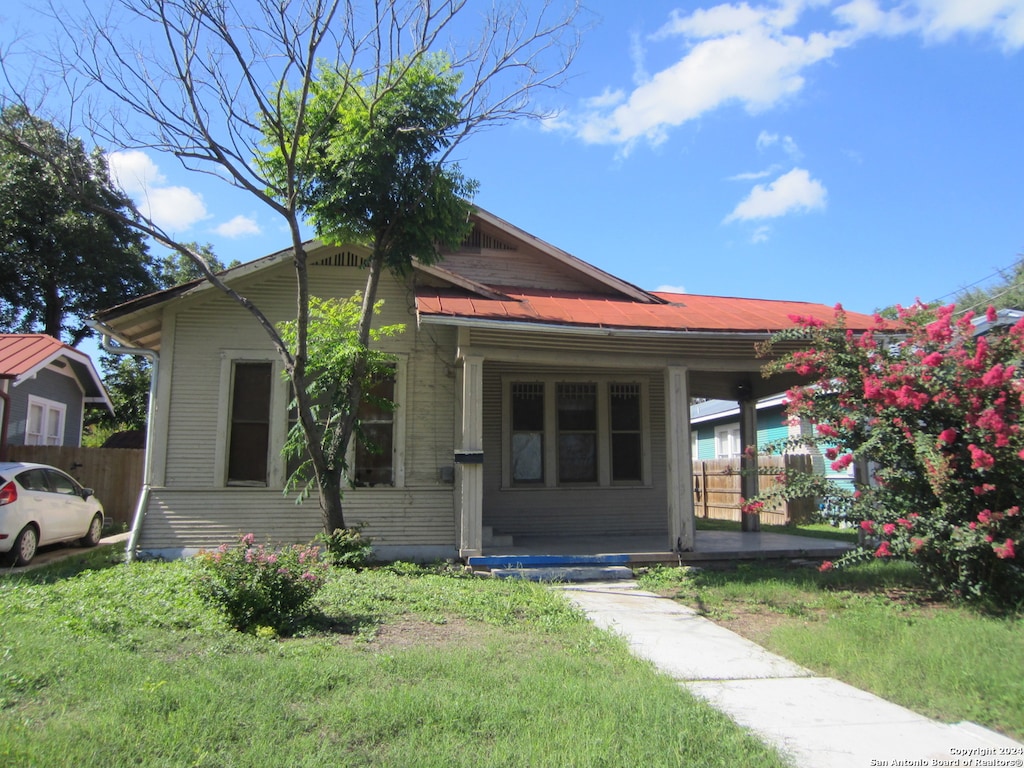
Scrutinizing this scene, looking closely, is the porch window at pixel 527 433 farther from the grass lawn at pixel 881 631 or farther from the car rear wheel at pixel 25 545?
the car rear wheel at pixel 25 545

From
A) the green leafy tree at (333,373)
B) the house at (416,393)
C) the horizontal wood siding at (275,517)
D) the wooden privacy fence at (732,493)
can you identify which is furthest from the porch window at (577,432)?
the wooden privacy fence at (732,493)

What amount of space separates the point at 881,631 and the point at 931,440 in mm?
1778

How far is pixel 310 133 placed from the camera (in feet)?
28.6

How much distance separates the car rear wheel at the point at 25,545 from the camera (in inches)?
375

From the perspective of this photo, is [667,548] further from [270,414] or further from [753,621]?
[270,414]

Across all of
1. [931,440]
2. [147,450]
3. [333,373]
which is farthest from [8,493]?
[931,440]

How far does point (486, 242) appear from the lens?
1201 centimetres

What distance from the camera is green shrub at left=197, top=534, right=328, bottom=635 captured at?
566 cm

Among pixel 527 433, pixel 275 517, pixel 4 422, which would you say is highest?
pixel 4 422

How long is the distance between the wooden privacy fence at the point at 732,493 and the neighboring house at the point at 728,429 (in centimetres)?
83

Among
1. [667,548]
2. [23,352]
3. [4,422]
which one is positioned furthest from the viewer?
[23,352]

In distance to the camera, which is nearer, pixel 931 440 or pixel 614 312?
pixel 931 440

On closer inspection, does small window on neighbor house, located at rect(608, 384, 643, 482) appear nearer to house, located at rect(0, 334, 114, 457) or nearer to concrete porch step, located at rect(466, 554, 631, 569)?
concrete porch step, located at rect(466, 554, 631, 569)

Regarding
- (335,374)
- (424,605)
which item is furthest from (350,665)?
(335,374)
